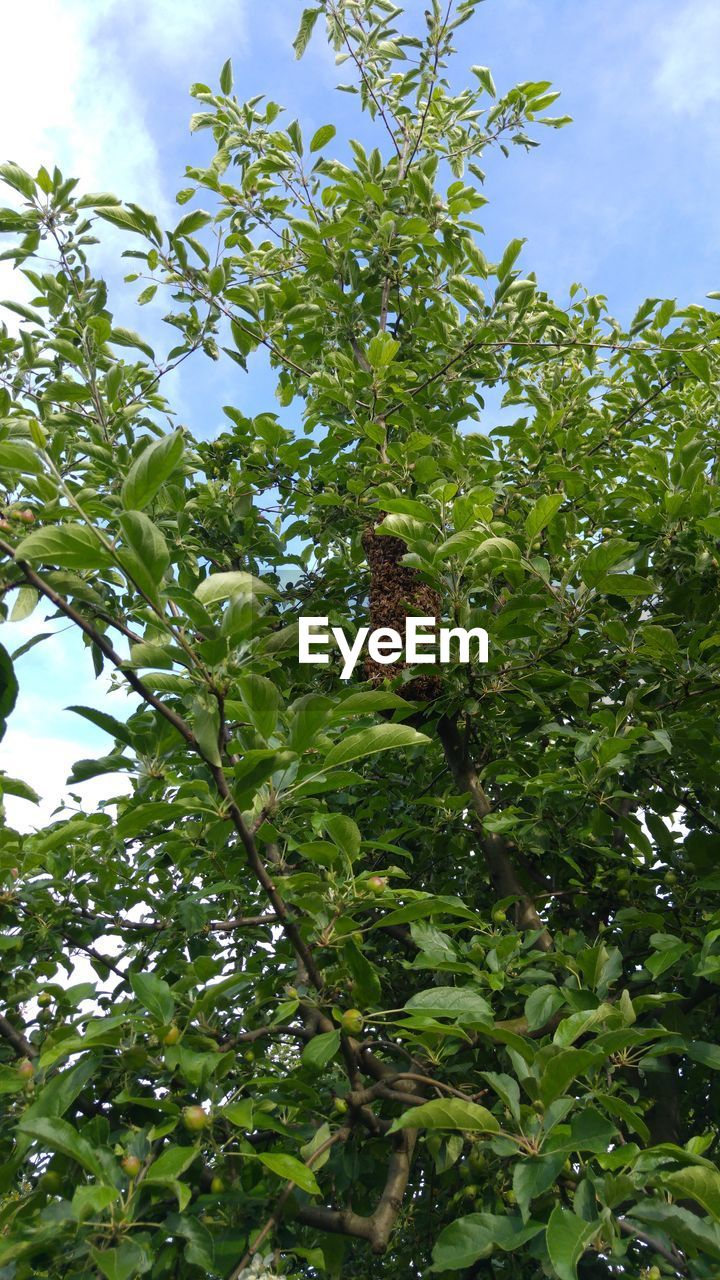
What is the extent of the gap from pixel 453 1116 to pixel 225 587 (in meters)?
1.00

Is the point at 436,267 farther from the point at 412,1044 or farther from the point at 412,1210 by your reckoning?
the point at 412,1210

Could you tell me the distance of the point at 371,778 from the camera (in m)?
3.64

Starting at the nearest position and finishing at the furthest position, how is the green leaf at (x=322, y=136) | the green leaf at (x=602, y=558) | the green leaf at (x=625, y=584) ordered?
the green leaf at (x=602, y=558) → the green leaf at (x=625, y=584) → the green leaf at (x=322, y=136)

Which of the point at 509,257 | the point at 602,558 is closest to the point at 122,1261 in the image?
the point at 602,558

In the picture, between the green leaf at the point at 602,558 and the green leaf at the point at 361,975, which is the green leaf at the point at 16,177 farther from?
the green leaf at the point at 361,975

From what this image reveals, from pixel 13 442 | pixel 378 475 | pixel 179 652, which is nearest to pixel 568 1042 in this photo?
pixel 179 652

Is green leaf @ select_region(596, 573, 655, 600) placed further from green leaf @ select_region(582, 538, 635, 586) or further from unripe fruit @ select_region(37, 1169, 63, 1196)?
unripe fruit @ select_region(37, 1169, 63, 1196)

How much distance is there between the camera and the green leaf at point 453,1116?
167 centimetres

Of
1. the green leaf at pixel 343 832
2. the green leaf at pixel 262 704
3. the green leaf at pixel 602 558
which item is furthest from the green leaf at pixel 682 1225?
the green leaf at pixel 602 558

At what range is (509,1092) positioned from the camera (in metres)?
1.66

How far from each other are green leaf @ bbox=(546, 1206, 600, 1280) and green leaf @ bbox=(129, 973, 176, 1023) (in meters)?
0.73

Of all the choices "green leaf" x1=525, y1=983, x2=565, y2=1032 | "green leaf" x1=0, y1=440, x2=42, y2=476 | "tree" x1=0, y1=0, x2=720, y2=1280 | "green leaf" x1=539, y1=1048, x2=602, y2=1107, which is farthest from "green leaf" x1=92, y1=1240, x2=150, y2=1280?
"green leaf" x1=0, y1=440, x2=42, y2=476

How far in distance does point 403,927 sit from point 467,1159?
3.12 feet

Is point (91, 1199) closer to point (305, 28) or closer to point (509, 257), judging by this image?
point (509, 257)
